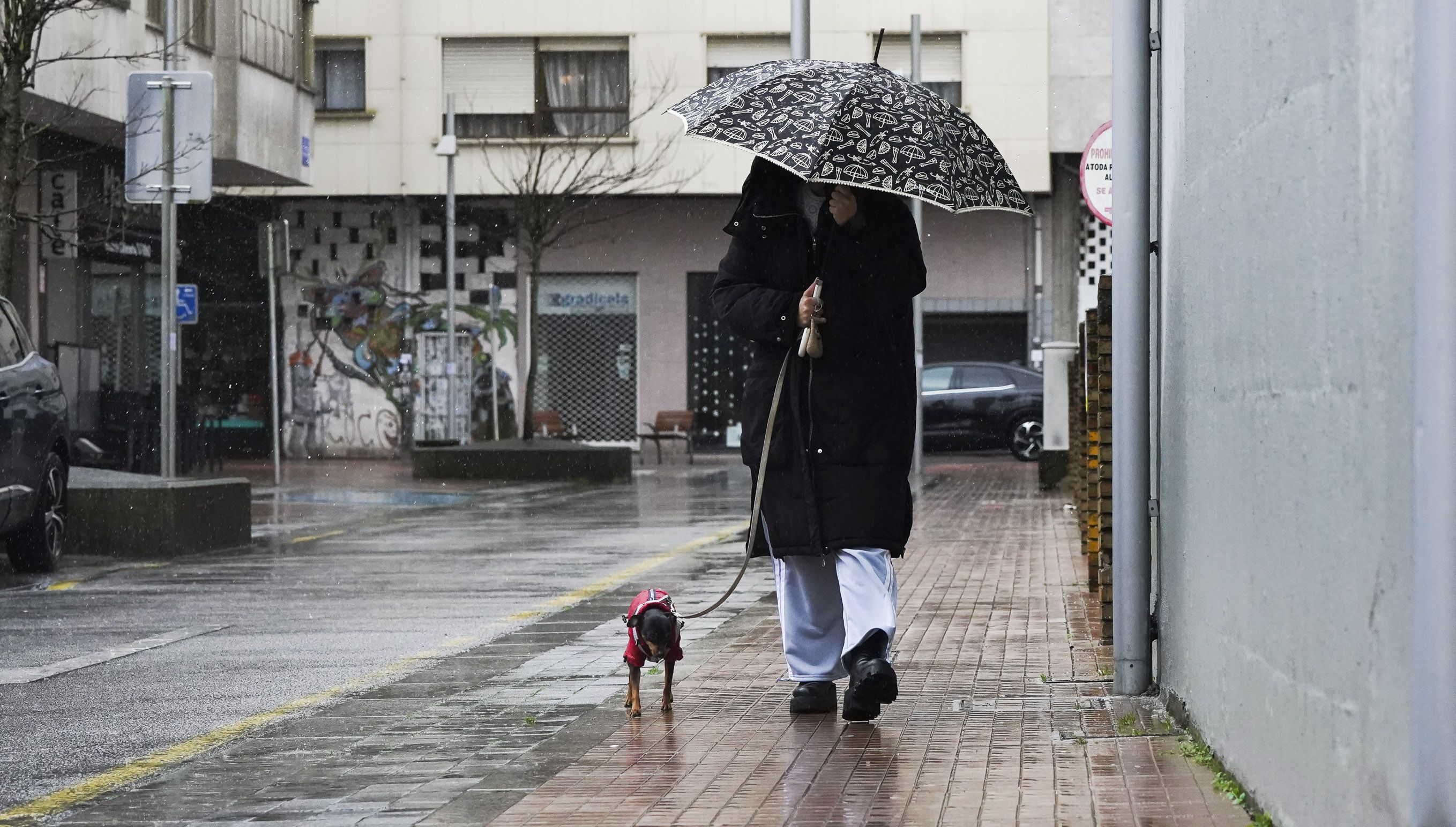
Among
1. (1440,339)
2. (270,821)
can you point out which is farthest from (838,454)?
(1440,339)

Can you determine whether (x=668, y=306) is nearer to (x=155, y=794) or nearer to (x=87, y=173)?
(x=87, y=173)

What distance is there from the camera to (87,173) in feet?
84.0

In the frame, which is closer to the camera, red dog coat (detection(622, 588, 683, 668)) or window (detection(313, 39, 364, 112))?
red dog coat (detection(622, 588, 683, 668))

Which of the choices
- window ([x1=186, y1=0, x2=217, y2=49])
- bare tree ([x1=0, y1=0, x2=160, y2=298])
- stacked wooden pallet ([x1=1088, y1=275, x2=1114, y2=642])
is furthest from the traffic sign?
window ([x1=186, y1=0, x2=217, y2=49])

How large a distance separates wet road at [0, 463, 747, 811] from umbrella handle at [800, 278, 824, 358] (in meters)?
2.26

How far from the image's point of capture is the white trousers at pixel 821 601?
19.8 feet

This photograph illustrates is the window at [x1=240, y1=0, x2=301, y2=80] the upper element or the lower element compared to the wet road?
upper

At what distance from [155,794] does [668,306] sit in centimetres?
3220

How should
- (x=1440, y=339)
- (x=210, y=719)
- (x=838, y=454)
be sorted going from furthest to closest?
(x=210, y=719) < (x=838, y=454) < (x=1440, y=339)

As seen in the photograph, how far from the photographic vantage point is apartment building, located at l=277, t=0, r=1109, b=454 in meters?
35.2

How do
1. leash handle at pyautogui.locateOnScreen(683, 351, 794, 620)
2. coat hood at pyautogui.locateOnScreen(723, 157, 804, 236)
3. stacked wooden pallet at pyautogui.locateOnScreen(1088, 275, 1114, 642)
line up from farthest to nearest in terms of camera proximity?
1. stacked wooden pallet at pyautogui.locateOnScreen(1088, 275, 1114, 642)
2. coat hood at pyautogui.locateOnScreen(723, 157, 804, 236)
3. leash handle at pyautogui.locateOnScreen(683, 351, 794, 620)

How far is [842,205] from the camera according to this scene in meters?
6.14

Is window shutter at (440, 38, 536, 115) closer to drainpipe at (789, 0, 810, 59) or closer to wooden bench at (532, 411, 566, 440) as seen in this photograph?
wooden bench at (532, 411, 566, 440)

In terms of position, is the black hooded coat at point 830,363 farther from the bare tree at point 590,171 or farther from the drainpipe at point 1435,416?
the bare tree at point 590,171
